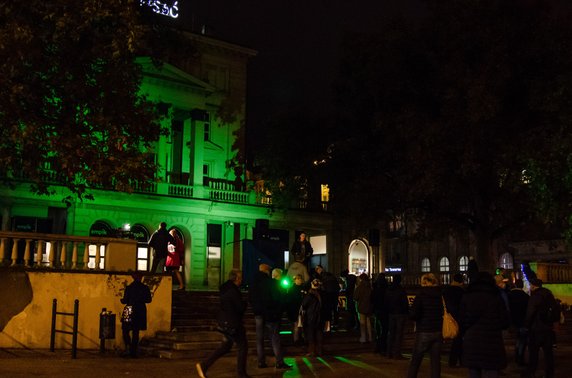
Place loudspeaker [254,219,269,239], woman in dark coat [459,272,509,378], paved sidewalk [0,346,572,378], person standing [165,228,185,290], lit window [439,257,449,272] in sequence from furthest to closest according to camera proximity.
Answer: lit window [439,257,449,272]
loudspeaker [254,219,269,239]
person standing [165,228,185,290]
paved sidewalk [0,346,572,378]
woman in dark coat [459,272,509,378]

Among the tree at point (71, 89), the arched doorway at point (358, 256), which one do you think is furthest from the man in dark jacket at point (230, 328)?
the arched doorway at point (358, 256)

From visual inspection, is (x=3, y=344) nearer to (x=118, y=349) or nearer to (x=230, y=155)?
(x=118, y=349)

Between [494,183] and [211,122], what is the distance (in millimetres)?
17263

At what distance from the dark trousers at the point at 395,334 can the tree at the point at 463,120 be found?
22.8 feet

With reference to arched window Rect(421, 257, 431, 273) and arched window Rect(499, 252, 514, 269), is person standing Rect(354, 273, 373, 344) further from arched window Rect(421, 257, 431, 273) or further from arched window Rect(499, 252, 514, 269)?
arched window Rect(421, 257, 431, 273)

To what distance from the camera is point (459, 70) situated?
74.5ft

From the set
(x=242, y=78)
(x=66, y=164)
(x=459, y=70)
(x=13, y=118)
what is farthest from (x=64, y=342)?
(x=242, y=78)

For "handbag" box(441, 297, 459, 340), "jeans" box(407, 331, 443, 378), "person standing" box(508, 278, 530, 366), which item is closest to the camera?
"handbag" box(441, 297, 459, 340)

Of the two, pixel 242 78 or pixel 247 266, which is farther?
pixel 242 78

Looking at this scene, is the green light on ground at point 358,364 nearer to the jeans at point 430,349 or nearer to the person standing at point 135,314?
the jeans at point 430,349

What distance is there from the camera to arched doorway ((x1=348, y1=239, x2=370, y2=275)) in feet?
143

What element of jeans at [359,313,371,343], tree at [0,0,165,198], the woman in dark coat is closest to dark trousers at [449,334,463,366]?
jeans at [359,313,371,343]

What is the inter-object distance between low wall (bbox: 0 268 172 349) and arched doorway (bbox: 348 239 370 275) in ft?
88.0

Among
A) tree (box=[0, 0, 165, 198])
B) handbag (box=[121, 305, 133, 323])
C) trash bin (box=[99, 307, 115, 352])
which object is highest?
tree (box=[0, 0, 165, 198])
